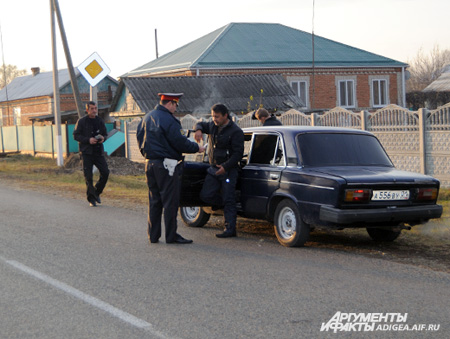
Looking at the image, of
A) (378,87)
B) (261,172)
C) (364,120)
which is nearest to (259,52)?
(378,87)

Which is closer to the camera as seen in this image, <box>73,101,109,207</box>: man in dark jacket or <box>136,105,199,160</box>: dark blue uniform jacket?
<box>136,105,199,160</box>: dark blue uniform jacket

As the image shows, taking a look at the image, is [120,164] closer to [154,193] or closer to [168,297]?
Answer: [154,193]

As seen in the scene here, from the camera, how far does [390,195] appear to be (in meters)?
8.40

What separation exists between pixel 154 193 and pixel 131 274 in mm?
2244

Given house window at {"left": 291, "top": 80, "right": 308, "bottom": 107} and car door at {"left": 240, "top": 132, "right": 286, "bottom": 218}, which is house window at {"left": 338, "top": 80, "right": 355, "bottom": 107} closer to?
house window at {"left": 291, "top": 80, "right": 308, "bottom": 107}

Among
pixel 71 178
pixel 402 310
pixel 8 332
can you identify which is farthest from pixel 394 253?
pixel 71 178

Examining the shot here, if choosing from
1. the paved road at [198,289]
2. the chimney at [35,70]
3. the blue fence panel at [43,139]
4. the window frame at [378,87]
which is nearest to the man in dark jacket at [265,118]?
the paved road at [198,289]

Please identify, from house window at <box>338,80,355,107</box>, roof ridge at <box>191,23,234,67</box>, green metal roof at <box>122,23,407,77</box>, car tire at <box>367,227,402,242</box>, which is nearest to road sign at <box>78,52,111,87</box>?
car tire at <box>367,227,402,242</box>

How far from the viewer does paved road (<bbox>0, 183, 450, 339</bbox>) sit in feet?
17.4

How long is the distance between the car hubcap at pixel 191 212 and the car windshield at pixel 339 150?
94.4 inches

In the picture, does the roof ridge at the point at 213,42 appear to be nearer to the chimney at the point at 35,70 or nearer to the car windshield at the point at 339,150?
the chimney at the point at 35,70

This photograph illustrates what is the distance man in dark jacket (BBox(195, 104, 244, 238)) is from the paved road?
46cm

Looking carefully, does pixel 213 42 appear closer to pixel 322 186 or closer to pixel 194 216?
pixel 194 216

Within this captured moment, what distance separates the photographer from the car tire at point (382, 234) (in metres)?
9.33
